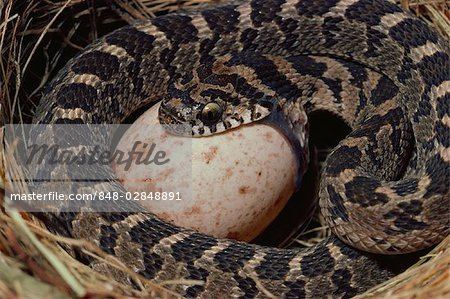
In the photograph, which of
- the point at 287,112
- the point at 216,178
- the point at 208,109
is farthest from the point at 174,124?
the point at 287,112

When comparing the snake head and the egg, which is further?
the snake head

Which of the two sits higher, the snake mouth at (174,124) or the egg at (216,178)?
the snake mouth at (174,124)

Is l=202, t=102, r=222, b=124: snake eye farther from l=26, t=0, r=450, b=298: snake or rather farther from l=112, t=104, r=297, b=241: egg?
l=112, t=104, r=297, b=241: egg

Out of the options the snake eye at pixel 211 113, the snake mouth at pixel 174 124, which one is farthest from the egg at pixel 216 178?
the snake eye at pixel 211 113

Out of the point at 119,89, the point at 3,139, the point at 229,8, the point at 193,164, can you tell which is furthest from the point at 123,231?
the point at 229,8

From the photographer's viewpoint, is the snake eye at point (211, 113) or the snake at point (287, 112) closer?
the snake at point (287, 112)

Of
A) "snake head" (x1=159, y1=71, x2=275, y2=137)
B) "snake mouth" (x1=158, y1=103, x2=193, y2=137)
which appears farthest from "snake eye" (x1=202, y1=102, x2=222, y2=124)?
"snake mouth" (x1=158, y1=103, x2=193, y2=137)

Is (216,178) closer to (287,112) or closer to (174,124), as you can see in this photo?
(174,124)

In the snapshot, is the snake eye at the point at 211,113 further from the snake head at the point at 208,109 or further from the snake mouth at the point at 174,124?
the snake mouth at the point at 174,124
